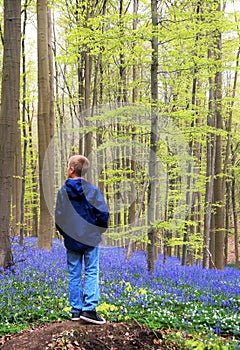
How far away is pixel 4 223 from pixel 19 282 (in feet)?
4.78

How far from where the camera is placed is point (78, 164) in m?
4.89

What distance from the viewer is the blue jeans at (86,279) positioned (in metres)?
4.88

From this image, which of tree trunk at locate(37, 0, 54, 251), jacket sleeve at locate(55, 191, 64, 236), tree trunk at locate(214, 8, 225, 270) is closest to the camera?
jacket sleeve at locate(55, 191, 64, 236)

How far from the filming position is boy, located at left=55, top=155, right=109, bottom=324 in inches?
190

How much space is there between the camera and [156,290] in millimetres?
7195

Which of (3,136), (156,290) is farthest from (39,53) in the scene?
(156,290)

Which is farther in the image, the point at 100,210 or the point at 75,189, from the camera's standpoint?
the point at 75,189

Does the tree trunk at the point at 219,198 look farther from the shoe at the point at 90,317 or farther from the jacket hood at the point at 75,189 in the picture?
the jacket hood at the point at 75,189

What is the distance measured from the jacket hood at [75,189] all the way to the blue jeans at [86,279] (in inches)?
26.7

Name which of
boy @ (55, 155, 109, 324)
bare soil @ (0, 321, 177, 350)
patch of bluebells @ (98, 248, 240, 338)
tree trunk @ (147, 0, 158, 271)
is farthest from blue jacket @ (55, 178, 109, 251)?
tree trunk @ (147, 0, 158, 271)

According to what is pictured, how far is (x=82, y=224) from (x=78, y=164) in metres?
0.78

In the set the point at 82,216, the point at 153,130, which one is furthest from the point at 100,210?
the point at 153,130

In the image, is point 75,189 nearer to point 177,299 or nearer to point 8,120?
point 177,299

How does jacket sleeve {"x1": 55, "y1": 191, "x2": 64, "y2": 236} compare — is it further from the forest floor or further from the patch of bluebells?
the patch of bluebells
